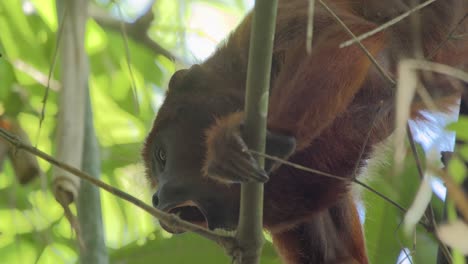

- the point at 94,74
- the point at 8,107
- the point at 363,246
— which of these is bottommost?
the point at 363,246

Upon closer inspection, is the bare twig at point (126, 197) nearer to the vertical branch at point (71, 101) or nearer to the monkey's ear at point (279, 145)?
the vertical branch at point (71, 101)

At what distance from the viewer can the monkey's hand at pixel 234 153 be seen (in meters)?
1.82

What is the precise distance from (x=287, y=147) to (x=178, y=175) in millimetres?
623

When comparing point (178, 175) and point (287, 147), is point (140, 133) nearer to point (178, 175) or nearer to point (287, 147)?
point (178, 175)

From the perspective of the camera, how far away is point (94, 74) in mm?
3535

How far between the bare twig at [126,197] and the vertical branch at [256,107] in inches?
1.7

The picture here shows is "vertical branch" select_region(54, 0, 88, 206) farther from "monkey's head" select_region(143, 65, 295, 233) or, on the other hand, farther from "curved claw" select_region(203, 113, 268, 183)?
"monkey's head" select_region(143, 65, 295, 233)

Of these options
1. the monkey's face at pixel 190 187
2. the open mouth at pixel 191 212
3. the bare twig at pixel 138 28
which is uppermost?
the bare twig at pixel 138 28

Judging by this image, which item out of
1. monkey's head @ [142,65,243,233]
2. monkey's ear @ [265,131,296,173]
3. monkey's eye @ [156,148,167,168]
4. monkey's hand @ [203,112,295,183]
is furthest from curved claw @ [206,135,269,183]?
monkey's eye @ [156,148,167,168]

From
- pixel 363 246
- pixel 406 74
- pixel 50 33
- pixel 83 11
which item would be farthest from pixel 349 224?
pixel 406 74

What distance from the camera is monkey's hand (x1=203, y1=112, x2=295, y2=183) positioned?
182 cm

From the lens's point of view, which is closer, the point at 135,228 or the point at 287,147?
the point at 287,147

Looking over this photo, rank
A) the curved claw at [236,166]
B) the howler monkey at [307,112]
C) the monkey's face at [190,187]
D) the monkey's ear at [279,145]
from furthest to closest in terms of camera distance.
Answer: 1. the monkey's face at [190,187]
2. the howler monkey at [307,112]
3. the monkey's ear at [279,145]
4. the curved claw at [236,166]

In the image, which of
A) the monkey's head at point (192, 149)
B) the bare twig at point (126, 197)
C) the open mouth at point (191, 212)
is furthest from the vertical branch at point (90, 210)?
the open mouth at point (191, 212)
